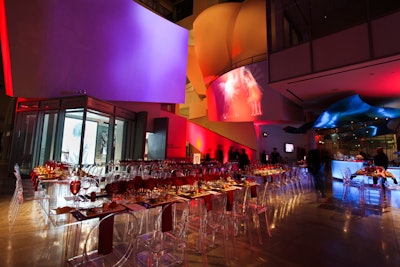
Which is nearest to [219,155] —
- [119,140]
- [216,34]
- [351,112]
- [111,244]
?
[119,140]

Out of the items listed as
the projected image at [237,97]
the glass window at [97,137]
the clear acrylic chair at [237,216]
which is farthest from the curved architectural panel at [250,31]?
the clear acrylic chair at [237,216]

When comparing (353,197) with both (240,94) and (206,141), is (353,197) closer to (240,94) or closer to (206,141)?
(240,94)

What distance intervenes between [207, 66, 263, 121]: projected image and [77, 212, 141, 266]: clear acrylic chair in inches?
387

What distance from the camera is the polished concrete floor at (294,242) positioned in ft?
9.19

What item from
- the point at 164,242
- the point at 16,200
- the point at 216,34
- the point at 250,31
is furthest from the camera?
the point at 216,34

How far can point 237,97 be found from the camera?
43.0 feet

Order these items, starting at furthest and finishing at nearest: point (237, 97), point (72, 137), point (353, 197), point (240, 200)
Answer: point (237, 97), point (72, 137), point (353, 197), point (240, 200)

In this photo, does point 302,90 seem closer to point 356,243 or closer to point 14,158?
point 356,243

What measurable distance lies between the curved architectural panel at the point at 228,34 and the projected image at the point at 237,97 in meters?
2.54

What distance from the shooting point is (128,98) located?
36.0 ft

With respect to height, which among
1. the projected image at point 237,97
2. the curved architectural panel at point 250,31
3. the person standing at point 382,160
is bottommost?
the person standing at point 382,160

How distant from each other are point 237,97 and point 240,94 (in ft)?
0.86

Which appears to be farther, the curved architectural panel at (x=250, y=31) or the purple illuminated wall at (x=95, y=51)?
the curved architectural panel at (x=250, y=31)

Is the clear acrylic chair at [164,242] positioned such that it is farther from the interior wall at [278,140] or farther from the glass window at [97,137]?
the interior wall at [278,140]
